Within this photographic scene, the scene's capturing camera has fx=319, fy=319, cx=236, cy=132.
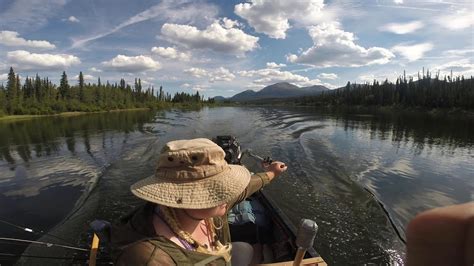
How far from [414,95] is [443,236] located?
9965 cm

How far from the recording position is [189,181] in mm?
2279

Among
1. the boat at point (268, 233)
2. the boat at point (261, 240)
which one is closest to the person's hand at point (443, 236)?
the boat at point (261, 240)

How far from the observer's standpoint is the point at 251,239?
6426 mm

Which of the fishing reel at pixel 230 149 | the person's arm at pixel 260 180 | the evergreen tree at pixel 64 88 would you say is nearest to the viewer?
the person's arm at pixel 260 180

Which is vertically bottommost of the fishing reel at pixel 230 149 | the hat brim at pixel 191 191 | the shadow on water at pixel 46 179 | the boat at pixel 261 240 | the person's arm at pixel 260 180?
the shadow on water at pixel 46 179

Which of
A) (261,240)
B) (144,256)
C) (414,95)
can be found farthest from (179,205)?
(414,95)

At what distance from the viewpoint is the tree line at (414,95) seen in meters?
69.5

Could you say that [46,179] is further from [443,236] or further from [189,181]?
[443,236]

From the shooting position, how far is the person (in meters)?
2.09

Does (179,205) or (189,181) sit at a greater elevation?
(189,181)

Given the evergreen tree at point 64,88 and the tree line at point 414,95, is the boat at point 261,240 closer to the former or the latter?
the tree line at point 414,95

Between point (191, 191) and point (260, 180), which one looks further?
point (260, 180)

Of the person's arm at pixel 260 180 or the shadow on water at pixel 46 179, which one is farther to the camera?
the shadow on water at pixel 46 179

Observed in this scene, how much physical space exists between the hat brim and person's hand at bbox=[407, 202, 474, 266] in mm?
1658
